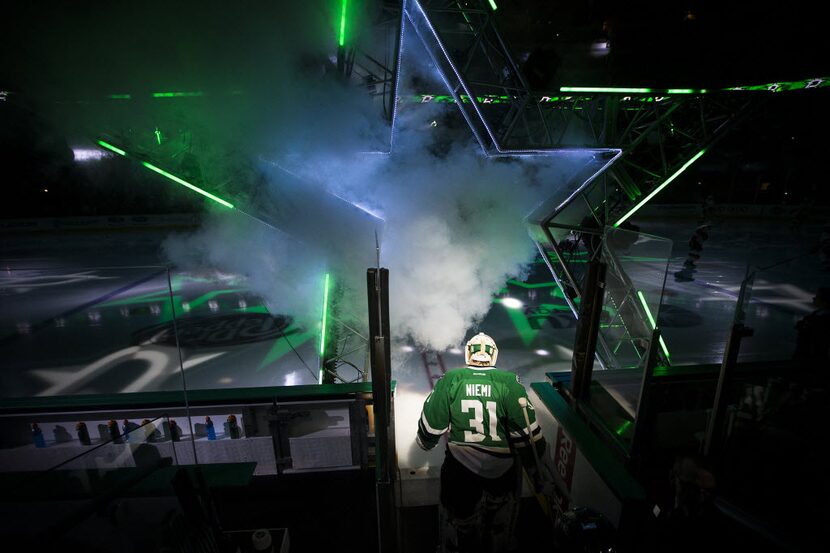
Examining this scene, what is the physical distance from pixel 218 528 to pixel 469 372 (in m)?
1.99

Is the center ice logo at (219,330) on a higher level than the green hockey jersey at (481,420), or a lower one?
lower

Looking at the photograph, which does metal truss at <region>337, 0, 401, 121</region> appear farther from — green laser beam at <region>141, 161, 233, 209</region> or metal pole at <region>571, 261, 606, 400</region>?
metal pole at <region>571, 261, 606, 400</region>

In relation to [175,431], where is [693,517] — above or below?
above

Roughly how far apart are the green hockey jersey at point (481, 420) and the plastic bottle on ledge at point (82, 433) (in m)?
3.41

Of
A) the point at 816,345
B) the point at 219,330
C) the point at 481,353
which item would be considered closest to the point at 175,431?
the point at 481,353

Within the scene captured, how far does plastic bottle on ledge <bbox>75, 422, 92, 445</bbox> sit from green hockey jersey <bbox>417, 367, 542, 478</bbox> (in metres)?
3.41

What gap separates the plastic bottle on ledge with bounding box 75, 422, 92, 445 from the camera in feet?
12.0

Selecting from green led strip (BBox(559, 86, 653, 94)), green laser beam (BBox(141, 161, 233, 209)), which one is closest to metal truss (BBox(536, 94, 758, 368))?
green led strip (BBox(559, 86, 653, 94))

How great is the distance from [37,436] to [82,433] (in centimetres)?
44

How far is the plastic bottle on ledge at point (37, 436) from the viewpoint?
3645 mm

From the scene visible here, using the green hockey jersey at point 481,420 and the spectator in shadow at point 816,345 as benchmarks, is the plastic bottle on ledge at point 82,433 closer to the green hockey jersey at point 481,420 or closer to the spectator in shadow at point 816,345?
the green hockey jersey at point 481,420

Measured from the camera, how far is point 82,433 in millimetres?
3674

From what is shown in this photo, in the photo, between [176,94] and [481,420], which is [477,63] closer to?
[176,94]

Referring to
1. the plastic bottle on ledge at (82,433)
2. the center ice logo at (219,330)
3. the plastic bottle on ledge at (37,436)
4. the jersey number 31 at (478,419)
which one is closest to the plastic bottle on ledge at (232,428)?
the plastic bottle on ledge at (82,433)
